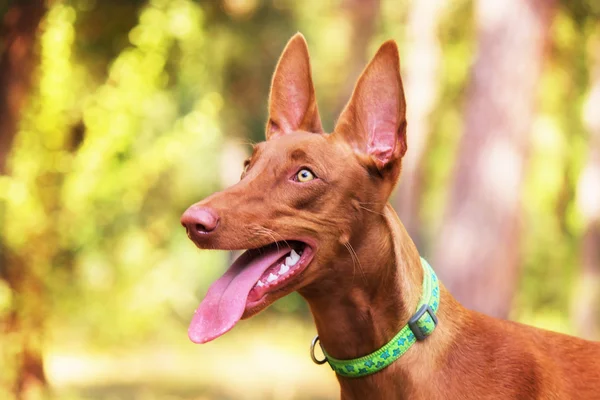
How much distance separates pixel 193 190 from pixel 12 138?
12103mm

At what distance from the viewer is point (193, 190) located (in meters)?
19.8

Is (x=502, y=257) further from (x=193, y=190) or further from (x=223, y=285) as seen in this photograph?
(x=193, y=190)

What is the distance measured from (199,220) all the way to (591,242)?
15715mm

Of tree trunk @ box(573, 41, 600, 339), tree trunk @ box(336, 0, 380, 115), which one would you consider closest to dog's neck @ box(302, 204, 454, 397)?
tree trunk @ box(336, 0, 380, 115)

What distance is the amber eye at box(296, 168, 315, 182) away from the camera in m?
3.56

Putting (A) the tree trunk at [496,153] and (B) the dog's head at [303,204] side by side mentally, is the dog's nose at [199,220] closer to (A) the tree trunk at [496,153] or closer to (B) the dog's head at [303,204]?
(B) the dog's head at [303,204]

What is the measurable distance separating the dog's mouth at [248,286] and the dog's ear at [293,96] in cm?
80

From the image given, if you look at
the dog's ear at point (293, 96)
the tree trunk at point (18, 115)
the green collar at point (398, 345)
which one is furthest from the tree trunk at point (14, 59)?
the green collar at point (398, 345)

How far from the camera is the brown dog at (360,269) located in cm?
342

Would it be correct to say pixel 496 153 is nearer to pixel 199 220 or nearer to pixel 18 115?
pixel 18 115

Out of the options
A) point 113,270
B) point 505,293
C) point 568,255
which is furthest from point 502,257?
point 568,255

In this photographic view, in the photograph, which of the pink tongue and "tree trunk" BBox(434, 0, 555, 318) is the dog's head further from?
"tree trunk" BBox(434, 0, 555, 318)

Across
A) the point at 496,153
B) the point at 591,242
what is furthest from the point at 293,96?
the point at 591,242

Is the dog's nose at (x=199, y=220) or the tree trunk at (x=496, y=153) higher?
the dog's nose at (x=199, y=220)
